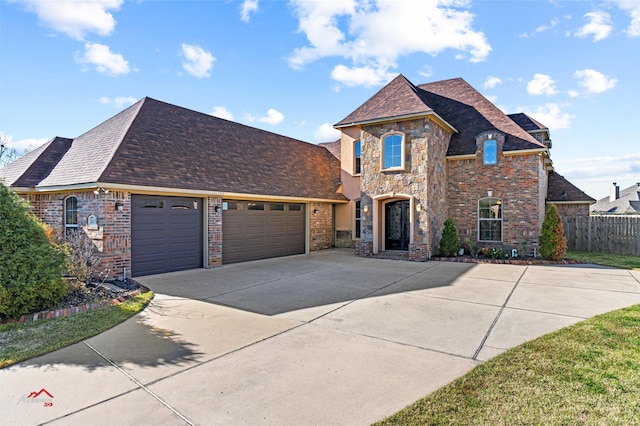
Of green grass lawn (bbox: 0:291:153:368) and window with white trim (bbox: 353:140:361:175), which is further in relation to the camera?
window with white trim (bbox: 353:140:361:175)

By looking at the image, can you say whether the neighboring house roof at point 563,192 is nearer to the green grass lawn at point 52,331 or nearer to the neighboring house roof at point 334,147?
the neighboring house roof at point 334,147

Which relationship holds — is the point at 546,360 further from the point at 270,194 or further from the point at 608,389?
the point at 270,194

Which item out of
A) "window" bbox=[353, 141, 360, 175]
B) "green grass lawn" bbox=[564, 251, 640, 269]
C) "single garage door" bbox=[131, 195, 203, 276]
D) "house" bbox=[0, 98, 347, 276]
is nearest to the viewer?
"house" bbox=[0, 98, 347, 276]

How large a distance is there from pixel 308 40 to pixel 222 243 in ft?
27.3

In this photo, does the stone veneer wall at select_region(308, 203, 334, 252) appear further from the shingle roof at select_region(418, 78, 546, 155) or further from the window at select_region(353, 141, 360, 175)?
the shingle roof at select_region(418, 78, 546, 155)

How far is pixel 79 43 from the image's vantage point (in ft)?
35.2

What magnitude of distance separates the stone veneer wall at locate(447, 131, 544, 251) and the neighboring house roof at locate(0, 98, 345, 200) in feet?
Result: 20.1

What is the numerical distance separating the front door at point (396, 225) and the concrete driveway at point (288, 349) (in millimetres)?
6485

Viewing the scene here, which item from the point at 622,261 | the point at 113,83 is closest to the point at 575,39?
the point at 622,261

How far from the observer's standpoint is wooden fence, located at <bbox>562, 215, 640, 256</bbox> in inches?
609

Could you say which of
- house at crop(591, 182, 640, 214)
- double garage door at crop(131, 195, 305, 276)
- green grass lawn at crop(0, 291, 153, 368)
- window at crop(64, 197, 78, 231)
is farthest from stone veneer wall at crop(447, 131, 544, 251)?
house at crop(591, 182, 640, 214)

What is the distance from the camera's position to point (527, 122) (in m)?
19.7

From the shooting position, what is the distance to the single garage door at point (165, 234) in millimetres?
10000

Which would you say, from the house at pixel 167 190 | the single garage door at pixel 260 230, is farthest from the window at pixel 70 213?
the single garage door at pixel 260 230
